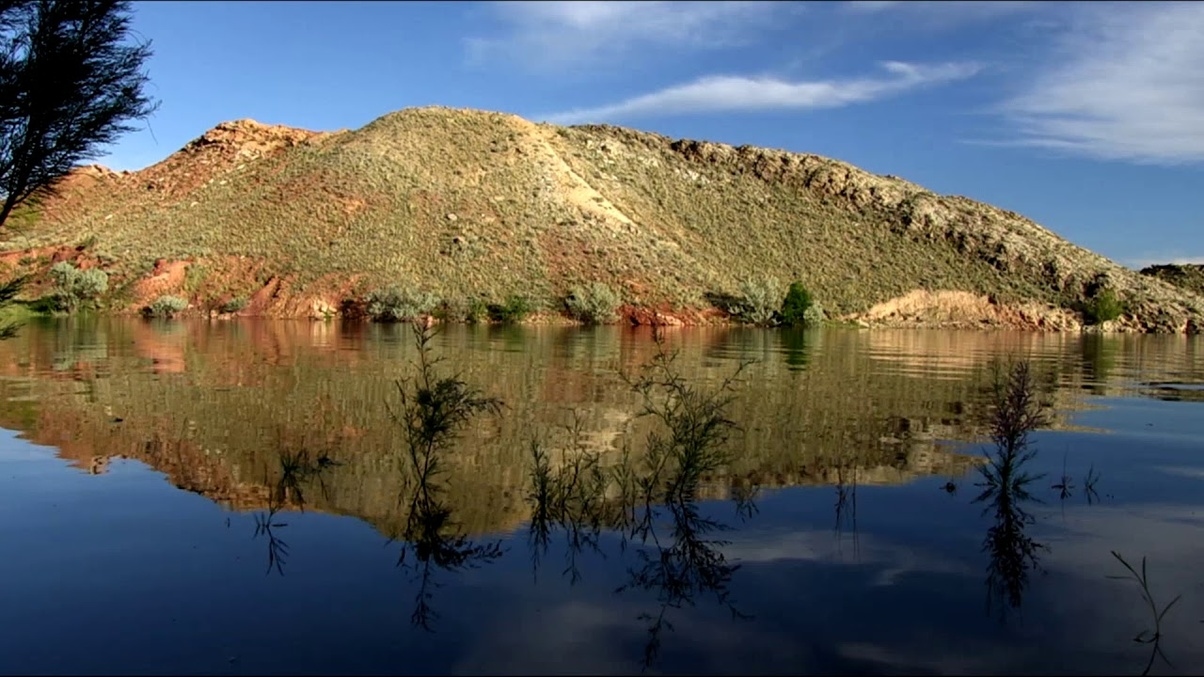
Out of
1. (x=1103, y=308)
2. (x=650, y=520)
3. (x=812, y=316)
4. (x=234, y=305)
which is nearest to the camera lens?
(x=650, y=520)

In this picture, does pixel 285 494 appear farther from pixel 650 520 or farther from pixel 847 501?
pixel 847 501

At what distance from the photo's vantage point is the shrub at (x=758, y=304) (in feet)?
194

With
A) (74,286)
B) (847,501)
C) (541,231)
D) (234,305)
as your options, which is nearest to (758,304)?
(541,231)

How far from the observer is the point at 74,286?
55.5 m

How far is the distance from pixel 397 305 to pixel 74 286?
818 inches

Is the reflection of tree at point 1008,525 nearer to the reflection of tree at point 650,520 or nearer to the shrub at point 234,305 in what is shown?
the reflection of tree at point 650,520

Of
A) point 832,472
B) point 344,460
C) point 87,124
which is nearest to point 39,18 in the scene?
point 87,124

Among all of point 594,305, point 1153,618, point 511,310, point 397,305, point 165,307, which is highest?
point 594,305

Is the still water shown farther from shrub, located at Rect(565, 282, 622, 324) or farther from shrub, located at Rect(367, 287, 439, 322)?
shrub, located at Rect(565, 282, 622, 324)

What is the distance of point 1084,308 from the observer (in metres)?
67.9

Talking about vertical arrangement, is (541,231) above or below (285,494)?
above

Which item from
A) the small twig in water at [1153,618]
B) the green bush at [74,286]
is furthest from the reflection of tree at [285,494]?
the green bush at [74,286]

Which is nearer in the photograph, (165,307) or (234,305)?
(165,307)

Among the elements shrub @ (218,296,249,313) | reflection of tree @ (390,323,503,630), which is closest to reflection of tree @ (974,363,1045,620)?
A: reflection of tree @ (390,323,503,630)
